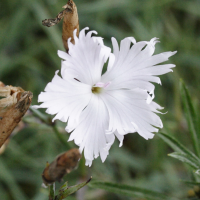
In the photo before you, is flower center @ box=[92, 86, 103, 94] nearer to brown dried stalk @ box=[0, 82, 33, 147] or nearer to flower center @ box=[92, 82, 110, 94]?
flower center @ box=[92, 82, 110, 94]

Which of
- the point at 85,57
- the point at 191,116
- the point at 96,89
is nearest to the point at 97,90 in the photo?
the point at 96,89

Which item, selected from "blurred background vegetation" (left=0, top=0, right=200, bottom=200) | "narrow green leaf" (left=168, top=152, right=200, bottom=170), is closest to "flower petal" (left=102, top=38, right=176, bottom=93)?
"narrow green leaf" (left=168, top=152, right=200, bottom=170)

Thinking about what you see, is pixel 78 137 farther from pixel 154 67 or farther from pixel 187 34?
pixel 187 34

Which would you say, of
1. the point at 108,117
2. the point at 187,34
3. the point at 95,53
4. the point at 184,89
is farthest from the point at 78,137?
the point at 187,34

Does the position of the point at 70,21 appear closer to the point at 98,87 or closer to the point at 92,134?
the point at 98,87

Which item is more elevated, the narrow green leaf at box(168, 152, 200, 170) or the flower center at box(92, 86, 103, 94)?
the flower center at box(92, 86, 103, 94)

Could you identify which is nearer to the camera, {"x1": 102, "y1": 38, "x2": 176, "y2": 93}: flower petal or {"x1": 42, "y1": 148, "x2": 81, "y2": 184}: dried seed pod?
{"x1": 42, "y1": 148, "x2": 81, "y2": 184}: dried seed pod
